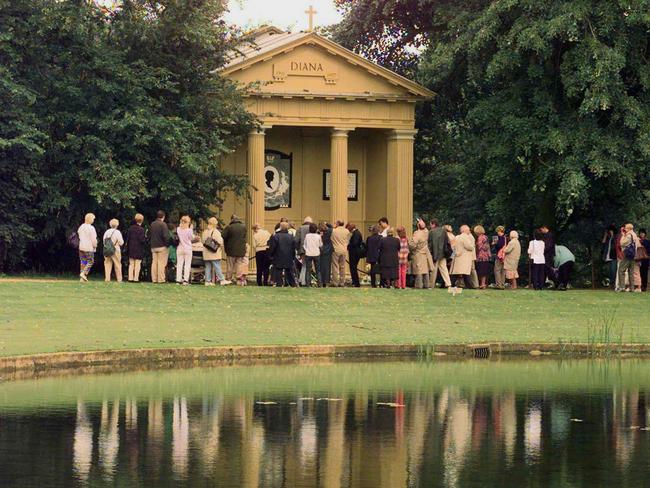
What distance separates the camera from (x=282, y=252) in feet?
118

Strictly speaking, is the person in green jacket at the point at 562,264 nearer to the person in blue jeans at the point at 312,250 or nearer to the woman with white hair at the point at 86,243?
the person in blue jeans at the point at 312,250

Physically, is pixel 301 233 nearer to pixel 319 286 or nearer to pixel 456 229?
pixel 319 286

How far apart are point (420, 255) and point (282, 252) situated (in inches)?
150

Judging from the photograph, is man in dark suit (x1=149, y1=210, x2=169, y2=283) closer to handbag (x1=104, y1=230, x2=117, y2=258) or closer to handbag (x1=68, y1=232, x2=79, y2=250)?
handbag (x1=104, y1=230, x2=117, y2=258)

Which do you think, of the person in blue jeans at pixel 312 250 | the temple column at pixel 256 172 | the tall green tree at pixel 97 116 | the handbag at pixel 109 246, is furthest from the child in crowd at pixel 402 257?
the temple column at pixel 256 172

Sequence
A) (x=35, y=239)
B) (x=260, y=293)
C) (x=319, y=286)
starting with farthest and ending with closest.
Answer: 1. (x=35, y=239)
2. (x=319, y=286)
3. (x=260, y=293)

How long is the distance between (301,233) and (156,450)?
80.0ft

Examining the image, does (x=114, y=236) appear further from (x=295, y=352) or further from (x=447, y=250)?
(x=295, y=352)

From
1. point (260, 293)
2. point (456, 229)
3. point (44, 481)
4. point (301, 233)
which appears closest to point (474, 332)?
point (260, 293)

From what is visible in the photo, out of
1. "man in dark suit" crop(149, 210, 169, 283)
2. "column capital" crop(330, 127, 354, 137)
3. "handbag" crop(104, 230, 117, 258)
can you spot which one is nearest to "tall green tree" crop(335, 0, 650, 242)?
"column capital" crop(330, 127, 354, 137)

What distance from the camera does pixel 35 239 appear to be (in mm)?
39875

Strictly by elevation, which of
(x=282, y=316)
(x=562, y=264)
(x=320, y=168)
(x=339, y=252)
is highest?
(x=320, y=168)

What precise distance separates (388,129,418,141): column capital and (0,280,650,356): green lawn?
1403 centimetres

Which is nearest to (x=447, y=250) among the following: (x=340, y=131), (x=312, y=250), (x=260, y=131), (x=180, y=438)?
(x=312, y=250)
